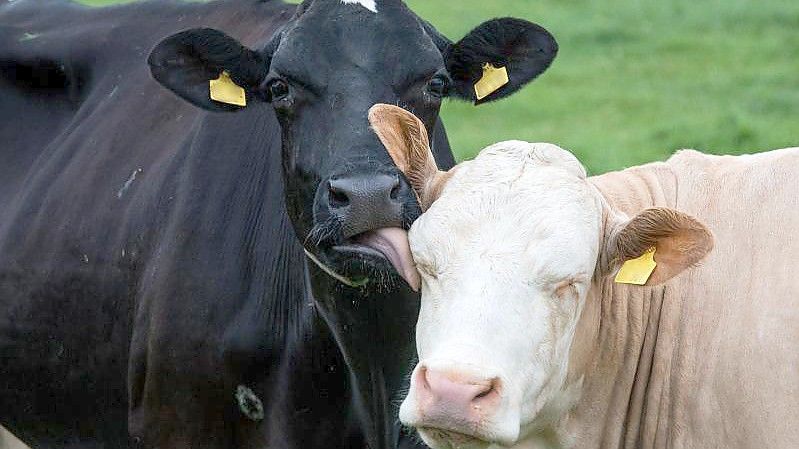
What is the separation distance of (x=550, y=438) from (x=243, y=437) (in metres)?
1.86

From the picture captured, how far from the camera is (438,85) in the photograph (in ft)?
20.7

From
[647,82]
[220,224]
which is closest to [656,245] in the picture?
[220,224]

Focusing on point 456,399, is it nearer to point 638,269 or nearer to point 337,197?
point 638,269

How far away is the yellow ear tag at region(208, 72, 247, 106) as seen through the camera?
21.4ft

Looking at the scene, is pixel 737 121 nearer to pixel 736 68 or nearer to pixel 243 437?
pixel 736 68

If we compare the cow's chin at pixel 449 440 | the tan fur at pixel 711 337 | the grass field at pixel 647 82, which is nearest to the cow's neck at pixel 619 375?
the tan fur at pixel 711 337

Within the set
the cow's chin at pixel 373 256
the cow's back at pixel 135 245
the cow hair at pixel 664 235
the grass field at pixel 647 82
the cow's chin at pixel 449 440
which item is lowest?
the grass field at pixel 647 82

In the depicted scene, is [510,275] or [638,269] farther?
[638,269]

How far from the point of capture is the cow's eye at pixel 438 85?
628 centimetres

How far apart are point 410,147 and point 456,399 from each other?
1.15 m

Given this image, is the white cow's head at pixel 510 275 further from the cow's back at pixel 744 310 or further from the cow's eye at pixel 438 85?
the cow's eye at pixel 438 85

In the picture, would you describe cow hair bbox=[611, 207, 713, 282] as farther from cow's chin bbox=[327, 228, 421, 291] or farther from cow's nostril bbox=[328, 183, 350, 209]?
cow's nostril bbox=[328, 183, 350, 209]

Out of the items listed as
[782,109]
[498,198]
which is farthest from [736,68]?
[498,198]

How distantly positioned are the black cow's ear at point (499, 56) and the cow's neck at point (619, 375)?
153 centimetres
